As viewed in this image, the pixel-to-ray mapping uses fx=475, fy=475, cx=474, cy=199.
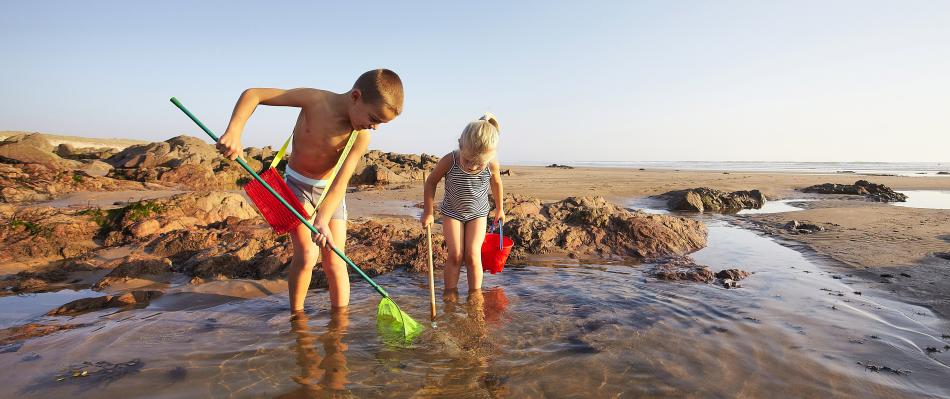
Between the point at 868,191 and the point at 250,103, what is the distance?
1673 centimetres

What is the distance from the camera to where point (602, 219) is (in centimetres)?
639

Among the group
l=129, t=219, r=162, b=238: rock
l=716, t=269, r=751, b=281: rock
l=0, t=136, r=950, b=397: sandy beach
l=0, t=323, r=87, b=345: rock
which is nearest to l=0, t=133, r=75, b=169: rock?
l=0, t=136, r=950, b=397: sandy beach

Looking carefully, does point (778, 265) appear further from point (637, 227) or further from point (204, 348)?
point (204, 348)

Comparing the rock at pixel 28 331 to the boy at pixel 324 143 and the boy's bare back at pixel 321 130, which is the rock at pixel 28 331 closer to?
the boy at pixel 324 143

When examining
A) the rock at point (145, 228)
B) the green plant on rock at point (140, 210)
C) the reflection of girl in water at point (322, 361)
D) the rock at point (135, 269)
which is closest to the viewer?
the reflection of girl in water at point (322, 361)

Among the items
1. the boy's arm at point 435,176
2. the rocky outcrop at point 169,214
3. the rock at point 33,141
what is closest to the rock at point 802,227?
the boy's arm at point 435,176

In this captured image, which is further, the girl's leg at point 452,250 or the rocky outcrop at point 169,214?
the rocky outcrop at point 169,214

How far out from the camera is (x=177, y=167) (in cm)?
1340

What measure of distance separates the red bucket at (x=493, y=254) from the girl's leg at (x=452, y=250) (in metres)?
0.36

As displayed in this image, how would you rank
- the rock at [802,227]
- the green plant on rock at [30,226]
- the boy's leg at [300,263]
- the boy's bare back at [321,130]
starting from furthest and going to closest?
the rock at [802,227]
the green plant on rock at [30,226]
the boy's leg at [300,263]
the boy's bare back at [321,130]

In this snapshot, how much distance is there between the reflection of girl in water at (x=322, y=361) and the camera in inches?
90.9

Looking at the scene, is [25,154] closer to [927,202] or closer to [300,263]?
[300,263]

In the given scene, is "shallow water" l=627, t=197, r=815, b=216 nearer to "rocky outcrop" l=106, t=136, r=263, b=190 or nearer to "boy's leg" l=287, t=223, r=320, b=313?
"boy's leg" l=287, t=223, r=320, b=313

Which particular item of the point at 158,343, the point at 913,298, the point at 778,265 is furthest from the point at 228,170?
the point at 913,298
